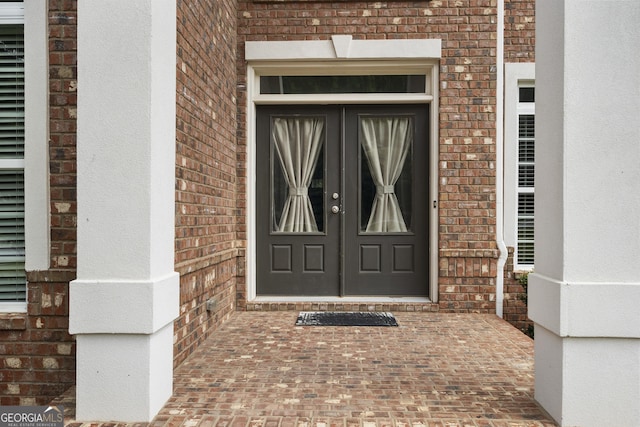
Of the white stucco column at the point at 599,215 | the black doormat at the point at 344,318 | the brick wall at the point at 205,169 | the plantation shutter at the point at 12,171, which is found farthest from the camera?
the black doormat at the point at 344,318

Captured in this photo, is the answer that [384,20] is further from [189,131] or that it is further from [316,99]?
[189,131]

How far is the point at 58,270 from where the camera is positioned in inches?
117

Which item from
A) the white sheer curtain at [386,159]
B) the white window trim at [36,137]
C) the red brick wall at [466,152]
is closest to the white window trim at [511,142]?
the red brick wall at [466,152]

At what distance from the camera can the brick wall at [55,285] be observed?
9.78 feet

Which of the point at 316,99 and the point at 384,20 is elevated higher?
the point at 384,20

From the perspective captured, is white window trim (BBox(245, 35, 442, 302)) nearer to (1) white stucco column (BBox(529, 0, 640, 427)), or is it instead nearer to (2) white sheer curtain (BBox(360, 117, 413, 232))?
(2) white sheer curtain (BBox(360, 117, 413, 232))

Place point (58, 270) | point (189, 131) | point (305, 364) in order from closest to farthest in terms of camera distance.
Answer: point (58, 270)
point (305, 364)
point (189, 131)

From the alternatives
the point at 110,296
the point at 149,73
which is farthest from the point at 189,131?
the point at 110,296

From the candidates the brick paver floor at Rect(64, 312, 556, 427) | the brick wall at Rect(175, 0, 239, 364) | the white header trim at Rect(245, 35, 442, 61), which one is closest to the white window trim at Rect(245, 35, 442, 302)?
the white header trim at Rect(245, 35, 442, 61)

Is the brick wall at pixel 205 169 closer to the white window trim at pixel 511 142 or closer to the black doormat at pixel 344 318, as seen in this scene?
the black doormat at pixel 344 318

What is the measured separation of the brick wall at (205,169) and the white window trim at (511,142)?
3025mm

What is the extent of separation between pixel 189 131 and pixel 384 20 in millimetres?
2765

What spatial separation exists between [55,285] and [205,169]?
1.57 m

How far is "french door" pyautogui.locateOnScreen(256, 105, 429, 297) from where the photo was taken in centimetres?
549
